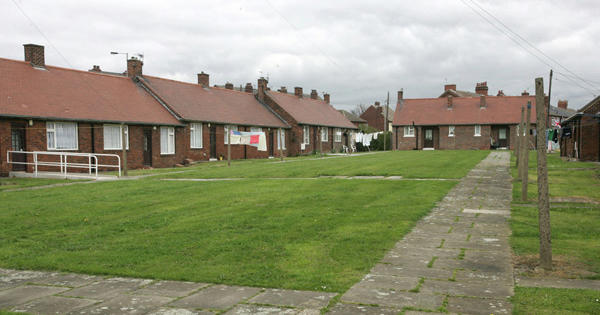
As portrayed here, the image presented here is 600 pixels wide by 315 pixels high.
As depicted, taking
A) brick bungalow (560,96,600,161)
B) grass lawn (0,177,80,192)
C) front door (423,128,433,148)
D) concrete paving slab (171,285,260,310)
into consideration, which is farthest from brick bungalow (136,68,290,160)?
concrete paving slab (171,285,260,310)

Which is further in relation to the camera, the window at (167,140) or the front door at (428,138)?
the front door at (428,138)

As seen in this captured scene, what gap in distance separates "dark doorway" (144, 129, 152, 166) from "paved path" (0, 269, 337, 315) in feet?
84.2

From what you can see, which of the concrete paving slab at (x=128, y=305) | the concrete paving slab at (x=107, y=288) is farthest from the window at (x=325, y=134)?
the concrete paving slab at (x=128, y=305)

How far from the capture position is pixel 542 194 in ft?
20.2

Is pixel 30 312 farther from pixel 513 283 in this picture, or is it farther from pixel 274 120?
pixel 274 120

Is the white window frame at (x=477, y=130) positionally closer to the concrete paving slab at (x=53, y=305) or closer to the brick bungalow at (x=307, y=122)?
the brick bungalow at (x=307, y=122)

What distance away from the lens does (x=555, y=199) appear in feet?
38.7

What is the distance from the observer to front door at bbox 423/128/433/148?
5781 cm

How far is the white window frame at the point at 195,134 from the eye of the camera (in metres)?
34.4

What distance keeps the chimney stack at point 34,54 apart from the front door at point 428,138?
42.3m

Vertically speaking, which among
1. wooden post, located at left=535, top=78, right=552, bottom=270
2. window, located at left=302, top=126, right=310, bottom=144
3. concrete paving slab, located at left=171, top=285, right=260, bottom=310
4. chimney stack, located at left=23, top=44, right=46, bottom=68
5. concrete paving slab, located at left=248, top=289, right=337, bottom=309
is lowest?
concrete paving slab, located at left=171, top=285, right=260, bottom=310

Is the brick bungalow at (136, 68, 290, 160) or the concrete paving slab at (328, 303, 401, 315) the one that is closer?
the concrete paving slab at (328, 303, 401, 315)

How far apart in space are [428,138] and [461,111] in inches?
193

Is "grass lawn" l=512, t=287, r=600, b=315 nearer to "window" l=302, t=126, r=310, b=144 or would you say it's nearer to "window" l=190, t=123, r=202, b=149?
"window" l=190, t=123, r=202, b=149
